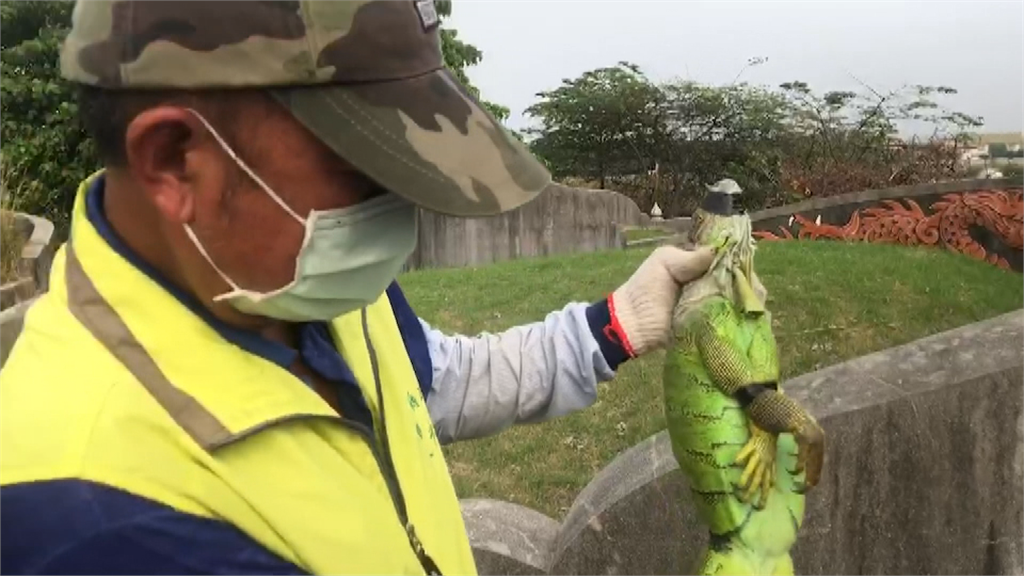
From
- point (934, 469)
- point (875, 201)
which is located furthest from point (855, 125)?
point (934, 469)

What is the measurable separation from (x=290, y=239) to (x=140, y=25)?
0.30 m

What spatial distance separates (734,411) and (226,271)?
1050mm

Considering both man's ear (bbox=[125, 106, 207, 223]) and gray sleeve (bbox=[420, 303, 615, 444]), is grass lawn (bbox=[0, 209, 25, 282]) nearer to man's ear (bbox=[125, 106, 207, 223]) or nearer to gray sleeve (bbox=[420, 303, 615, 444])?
gray sleeve (bbox=[420, 303, 615, 444])

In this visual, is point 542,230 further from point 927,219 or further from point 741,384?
point 741,384

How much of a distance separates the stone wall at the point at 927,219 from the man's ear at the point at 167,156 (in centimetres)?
704

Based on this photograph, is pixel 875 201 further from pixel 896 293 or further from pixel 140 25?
pixel 140 25

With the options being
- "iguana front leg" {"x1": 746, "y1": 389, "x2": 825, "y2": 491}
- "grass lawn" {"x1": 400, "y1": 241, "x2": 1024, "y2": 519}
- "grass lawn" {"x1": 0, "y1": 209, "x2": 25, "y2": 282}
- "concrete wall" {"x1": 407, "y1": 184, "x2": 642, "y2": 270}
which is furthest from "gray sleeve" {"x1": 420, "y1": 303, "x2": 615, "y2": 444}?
"concrete wall" {"x1": 407, "y1": 184, "x2": 642, "y2": 270}

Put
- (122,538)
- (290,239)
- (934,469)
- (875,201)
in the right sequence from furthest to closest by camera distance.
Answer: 1. (875,201)
2. (934,469)
3. (290,239)
4. (122,538)

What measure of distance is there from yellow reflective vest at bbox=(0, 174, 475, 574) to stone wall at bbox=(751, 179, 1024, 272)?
6.87m

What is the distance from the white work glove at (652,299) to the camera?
1897 mm

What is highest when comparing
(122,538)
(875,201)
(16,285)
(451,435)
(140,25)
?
(140,25)

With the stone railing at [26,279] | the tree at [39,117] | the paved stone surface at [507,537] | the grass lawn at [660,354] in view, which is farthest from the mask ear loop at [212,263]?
the tree at [39,117]

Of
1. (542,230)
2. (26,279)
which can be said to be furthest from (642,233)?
(26,279)

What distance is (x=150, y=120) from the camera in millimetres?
1150
